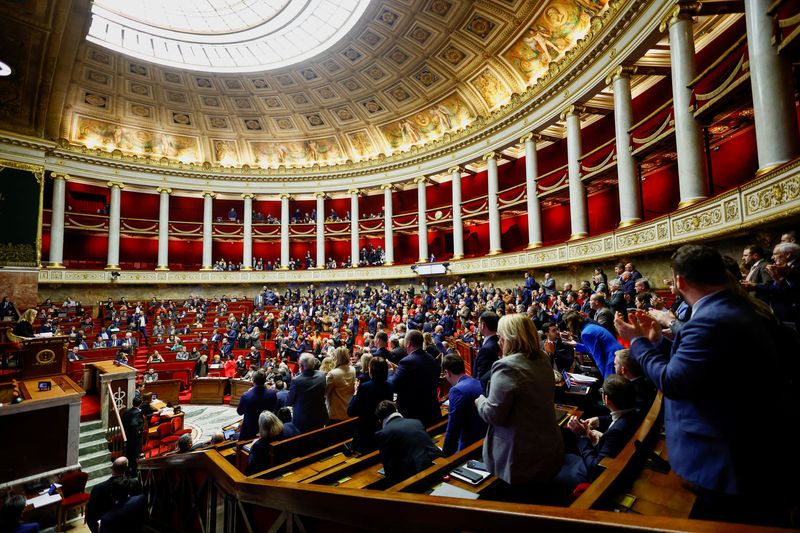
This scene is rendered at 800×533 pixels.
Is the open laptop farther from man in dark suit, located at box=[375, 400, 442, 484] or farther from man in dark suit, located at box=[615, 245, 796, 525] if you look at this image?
man in dark suit, located at box=[615, 245, 796, 525]

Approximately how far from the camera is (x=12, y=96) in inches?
429

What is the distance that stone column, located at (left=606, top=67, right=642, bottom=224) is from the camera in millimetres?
10867

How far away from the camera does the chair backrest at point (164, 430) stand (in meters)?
8.59

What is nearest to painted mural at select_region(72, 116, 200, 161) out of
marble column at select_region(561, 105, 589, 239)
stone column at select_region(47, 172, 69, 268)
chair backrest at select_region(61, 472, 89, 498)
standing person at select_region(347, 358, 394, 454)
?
stone column at select_region(47, 172, 69, 268)

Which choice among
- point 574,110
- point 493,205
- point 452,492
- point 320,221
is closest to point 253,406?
point 452,492

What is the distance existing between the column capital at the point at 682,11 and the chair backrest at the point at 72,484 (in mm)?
16104

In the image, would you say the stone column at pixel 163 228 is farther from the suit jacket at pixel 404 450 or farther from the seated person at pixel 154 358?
the suit jacket at pixel 404 450

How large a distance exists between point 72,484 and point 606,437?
28.2ft

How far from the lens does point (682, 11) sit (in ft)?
29.4

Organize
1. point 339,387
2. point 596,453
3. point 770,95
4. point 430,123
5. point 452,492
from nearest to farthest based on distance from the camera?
point 452,492
point 596,453
point 339,387
point 770,95
point 430,123

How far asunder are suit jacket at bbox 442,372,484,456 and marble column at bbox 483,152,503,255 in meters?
14.8

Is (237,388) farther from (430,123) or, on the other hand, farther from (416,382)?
(430,123)

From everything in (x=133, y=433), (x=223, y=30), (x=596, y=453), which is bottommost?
(x=133, y=433)

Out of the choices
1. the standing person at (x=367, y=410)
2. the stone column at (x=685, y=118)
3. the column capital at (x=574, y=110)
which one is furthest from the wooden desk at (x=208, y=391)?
the column capital at (x=574, y=110)
